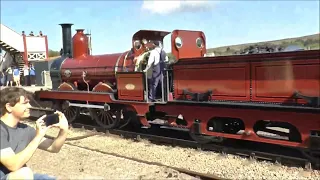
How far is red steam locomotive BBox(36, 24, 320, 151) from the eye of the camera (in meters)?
6.63

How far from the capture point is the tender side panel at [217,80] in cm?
742

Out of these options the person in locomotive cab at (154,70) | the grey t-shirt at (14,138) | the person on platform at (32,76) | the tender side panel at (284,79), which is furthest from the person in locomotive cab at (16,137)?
the person on platform at (32,76)

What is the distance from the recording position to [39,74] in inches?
1047

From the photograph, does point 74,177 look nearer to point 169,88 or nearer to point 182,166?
point 182,166

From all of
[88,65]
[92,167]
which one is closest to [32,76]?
[88,65]

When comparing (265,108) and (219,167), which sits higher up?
(265,108)

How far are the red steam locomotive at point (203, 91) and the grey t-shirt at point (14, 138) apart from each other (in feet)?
15.4

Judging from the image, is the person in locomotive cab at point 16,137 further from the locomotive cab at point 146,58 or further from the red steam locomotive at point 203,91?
the locomotive cab at point 146,58

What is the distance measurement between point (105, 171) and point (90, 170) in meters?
0.30

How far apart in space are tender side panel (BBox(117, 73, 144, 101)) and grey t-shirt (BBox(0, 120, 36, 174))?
5.87 metres

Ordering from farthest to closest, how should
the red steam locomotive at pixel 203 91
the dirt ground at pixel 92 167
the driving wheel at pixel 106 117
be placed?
the driving wheel at pixel 106 117
the red steam locomotive at pixel 203 91
the dirt ground at pixel 92 167

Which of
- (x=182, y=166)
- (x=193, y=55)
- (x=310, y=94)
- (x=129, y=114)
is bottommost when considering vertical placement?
(x=182, y=166)

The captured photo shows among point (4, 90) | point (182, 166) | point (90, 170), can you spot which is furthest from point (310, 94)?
point (4, 90)

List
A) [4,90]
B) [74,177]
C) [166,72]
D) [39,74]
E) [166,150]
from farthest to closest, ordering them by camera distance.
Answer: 1. [39,74]
2. [166,72]
3. [166,150]
4. [74,177]
5. [4,90]
